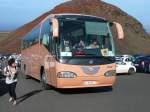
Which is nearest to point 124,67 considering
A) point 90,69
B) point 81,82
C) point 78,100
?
point 90,69

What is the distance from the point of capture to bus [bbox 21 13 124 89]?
16766mm

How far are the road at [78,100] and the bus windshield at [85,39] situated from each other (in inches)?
63.6

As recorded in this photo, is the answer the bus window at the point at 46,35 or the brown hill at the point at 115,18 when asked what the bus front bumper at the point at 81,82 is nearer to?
the bus window at the point at 46,35

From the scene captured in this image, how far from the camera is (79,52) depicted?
16969 mm

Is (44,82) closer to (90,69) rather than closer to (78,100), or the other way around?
(90,69)

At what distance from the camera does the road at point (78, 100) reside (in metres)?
13.5

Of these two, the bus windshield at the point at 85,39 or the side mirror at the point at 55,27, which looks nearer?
the side mirror at the point at 55,27

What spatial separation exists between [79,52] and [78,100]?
2.09 m

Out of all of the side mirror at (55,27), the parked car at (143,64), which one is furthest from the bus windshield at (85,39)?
the parked car at (143,64)

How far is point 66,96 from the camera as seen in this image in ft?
56.0

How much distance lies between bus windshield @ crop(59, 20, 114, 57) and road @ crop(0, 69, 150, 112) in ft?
5.30

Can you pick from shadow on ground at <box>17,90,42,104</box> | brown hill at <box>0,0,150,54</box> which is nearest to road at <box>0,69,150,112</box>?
shadow on ground at <box>17,90,42,104</box>

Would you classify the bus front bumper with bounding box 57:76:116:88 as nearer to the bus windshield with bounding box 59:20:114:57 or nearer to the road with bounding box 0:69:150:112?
the road with bounding box 0:69:150:112


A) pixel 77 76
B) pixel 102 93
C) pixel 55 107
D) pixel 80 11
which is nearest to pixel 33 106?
pixel 55 107
